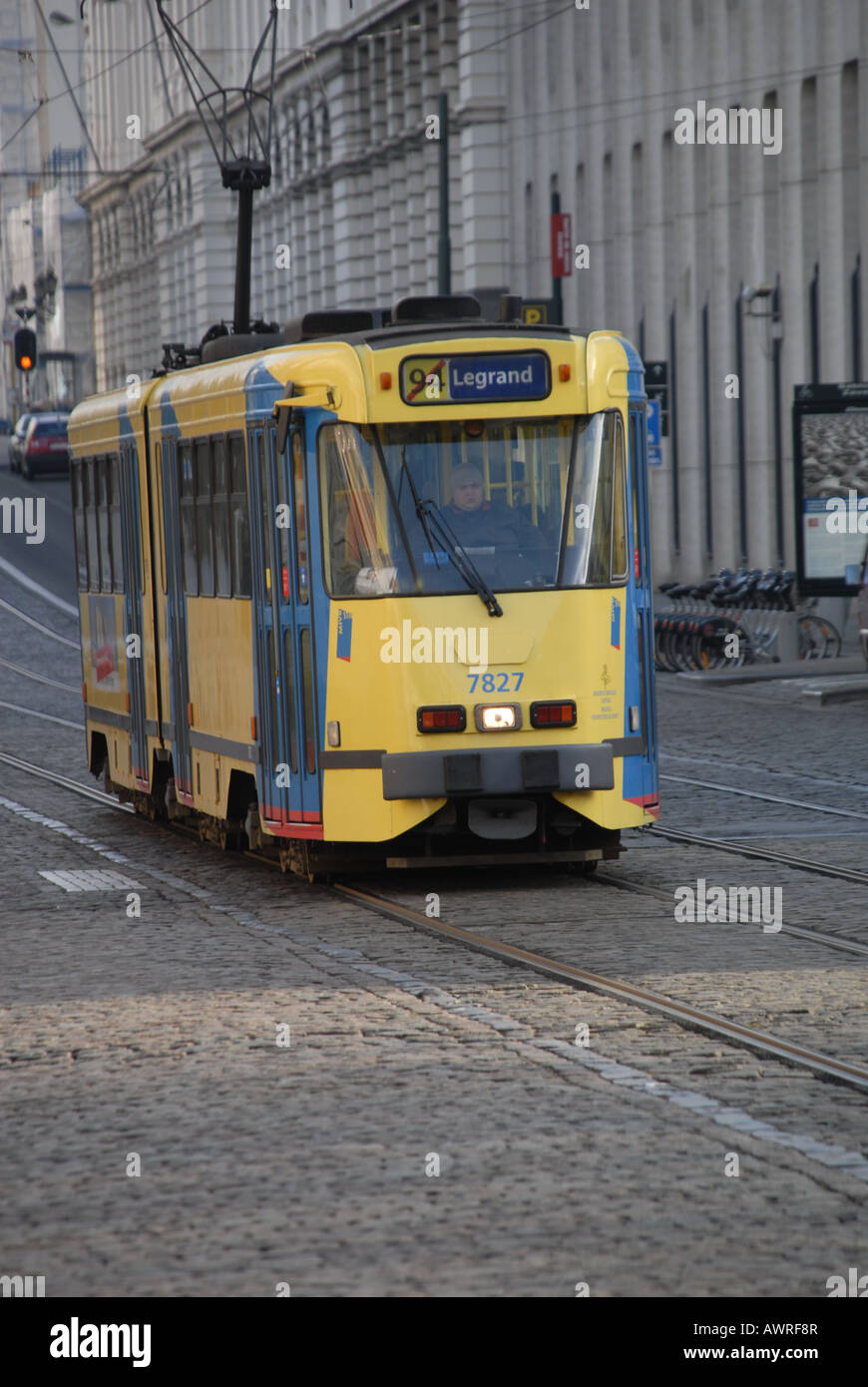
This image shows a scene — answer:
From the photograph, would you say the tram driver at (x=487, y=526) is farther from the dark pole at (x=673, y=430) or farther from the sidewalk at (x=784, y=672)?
the dark pole at (x=673, y=430)

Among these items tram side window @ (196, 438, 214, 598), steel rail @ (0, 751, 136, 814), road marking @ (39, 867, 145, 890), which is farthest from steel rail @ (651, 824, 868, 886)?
steel rail @ (0, 751, 136, 814)

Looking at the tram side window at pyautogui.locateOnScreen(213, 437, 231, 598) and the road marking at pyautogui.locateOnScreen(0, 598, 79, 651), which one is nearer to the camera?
the tram side window at pyautogui.locateOnScreen(213, 437, 231, 598)

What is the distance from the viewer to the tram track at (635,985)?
781 centimetres

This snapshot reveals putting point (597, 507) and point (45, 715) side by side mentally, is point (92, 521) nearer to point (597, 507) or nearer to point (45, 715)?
point (597, 507)

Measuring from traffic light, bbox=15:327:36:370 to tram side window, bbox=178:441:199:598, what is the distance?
2644cm

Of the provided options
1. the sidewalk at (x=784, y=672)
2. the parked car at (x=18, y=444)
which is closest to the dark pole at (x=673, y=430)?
the sidewalk at (x=784, y=672)

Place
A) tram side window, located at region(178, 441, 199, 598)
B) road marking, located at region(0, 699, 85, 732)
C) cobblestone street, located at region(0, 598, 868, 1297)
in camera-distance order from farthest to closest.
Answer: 1. road marking, located at region(0, 699, 85, 732)
2. tram side window, located at region(178, 441, 199, 598)
3. cobblestone street, located at region(0, 598, 868, 1297)

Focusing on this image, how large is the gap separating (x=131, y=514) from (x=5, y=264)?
120646 mm

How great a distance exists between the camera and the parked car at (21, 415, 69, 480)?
58438 millimetres

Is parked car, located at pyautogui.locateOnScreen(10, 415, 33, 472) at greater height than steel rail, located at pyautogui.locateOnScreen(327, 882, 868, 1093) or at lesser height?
greater

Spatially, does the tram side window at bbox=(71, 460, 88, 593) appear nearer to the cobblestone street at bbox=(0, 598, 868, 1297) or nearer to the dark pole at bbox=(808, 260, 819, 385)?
the cobblestone street at bbox=(0, 598, 868, 1297)

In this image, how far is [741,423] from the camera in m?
42.8

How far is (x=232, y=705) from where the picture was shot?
43.6ft

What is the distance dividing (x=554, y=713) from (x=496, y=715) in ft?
0.93
